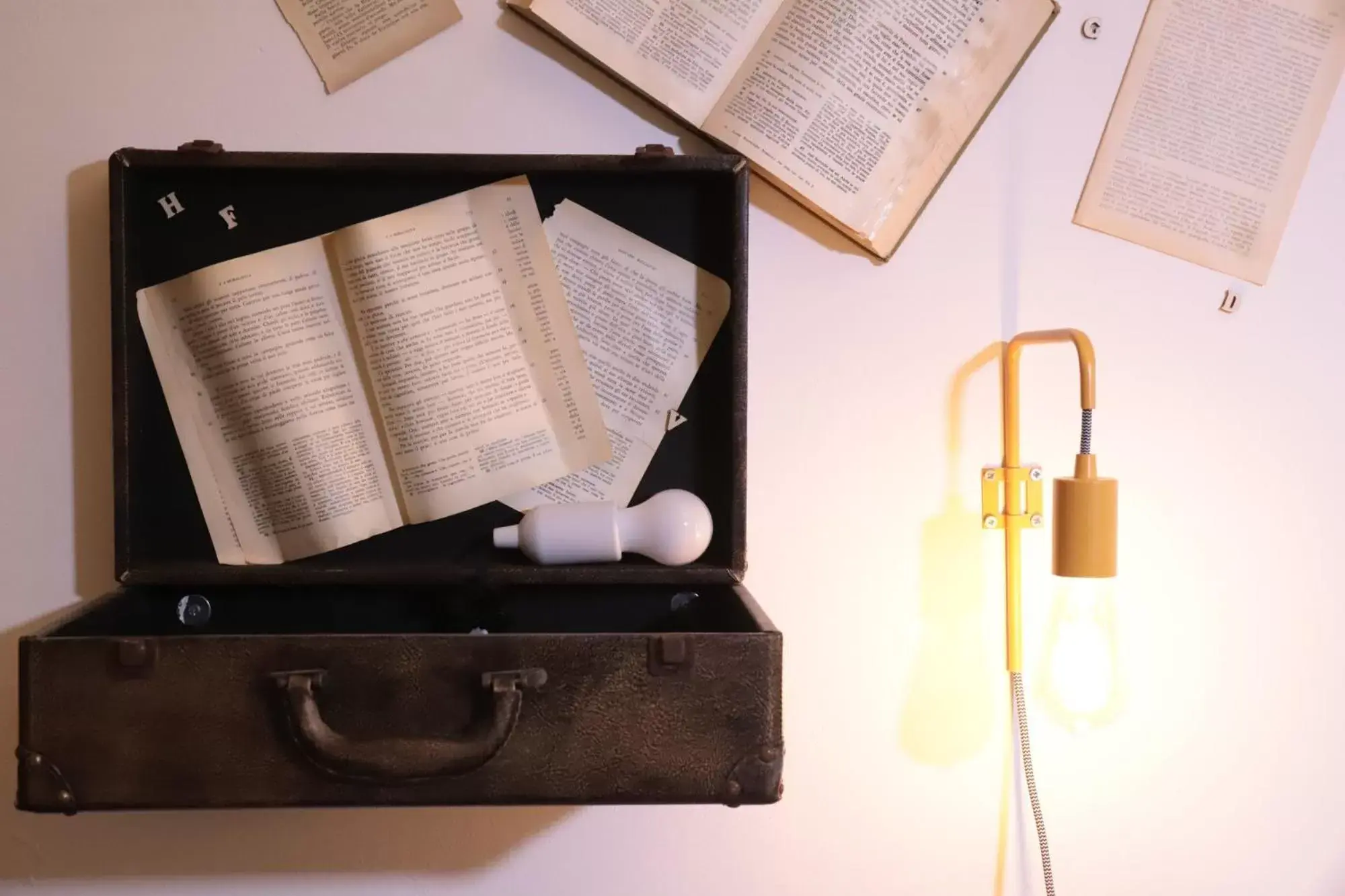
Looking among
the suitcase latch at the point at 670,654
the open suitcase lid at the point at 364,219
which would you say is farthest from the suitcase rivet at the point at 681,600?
the suitcase latch at the point at 670,654

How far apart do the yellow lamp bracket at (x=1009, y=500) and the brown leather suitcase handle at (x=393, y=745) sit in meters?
0.46

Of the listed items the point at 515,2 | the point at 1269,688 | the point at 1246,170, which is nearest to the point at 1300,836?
the point at 1269,688

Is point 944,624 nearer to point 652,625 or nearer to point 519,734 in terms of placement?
point 652,625

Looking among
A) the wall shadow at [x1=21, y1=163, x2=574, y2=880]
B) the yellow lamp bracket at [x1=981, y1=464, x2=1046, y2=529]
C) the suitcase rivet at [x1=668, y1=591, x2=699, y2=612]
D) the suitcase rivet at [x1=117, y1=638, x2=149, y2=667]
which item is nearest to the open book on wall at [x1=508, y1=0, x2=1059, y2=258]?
the yellow lamp bracket at [x1=981, y1=464, x2=1046, y2=529]

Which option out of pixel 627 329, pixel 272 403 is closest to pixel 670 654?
pixel 627 329

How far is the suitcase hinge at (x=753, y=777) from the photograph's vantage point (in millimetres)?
600

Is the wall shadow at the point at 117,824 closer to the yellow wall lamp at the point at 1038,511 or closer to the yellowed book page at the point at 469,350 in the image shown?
the yellowed book page at the point at 469,350

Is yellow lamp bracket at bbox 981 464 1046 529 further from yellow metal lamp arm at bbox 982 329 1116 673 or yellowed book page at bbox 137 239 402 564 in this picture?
yellowed book page at bbox 137 239 402 564

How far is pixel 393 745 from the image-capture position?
1.88 feet

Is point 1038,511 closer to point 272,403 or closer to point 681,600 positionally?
point 681,600

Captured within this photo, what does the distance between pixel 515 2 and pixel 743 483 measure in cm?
47

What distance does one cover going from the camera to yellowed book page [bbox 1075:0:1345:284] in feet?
2.61

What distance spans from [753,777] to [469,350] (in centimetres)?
Result: 42

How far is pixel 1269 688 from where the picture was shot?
0.85 m
